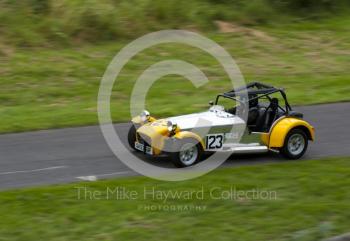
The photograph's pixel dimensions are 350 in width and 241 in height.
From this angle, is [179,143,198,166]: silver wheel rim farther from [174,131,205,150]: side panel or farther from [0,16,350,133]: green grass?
[0,16,350,133]: green grass

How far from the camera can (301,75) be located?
20516 millimetres

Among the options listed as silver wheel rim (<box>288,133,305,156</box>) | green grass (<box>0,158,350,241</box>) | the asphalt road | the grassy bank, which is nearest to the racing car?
silver wheel rim (<box>288,133,305,156</box>)

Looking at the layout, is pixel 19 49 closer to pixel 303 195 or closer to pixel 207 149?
pixel 207 149

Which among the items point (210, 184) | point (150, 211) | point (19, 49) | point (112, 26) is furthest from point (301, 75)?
point (150, 211)

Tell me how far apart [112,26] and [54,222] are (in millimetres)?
14701

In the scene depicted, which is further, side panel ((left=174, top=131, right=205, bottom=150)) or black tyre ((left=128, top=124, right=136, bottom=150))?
black tyre ((left=128, top=124, right=136, bottom=150))

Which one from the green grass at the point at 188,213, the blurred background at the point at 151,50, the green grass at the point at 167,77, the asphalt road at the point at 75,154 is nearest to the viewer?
the green grass at the point at 188,213

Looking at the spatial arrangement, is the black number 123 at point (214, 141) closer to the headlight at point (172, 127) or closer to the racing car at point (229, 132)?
the racing car at point (229, 132)

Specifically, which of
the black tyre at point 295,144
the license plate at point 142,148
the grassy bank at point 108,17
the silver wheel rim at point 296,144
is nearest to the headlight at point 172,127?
the license plate at point 142,148

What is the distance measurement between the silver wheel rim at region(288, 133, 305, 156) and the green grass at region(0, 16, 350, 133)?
13.6ft

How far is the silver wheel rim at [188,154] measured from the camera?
1178cm

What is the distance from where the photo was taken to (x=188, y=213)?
9711 millimetres

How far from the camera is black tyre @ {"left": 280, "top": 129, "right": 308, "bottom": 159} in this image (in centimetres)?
1260

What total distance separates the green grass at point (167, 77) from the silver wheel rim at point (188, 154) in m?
4.30
